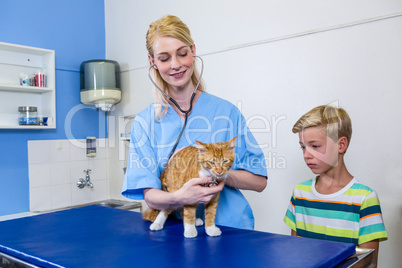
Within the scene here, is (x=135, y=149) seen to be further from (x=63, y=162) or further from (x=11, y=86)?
(x=63, y=162)

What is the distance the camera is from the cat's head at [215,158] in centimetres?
97

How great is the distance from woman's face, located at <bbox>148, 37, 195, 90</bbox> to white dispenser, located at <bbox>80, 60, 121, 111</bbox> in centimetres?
197

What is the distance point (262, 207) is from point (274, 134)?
1.64 feet

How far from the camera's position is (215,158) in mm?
978

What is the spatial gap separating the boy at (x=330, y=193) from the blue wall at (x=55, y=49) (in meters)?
2.22

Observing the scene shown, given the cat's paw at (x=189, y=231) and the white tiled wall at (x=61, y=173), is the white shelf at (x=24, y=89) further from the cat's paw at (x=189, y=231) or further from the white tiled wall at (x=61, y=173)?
the cat's paw at (x=189, y=231)

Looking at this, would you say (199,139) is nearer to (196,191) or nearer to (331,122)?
(196,191)

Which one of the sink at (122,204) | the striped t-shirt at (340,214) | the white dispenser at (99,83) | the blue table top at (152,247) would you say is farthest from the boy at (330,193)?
the white dispenser at (99,83)

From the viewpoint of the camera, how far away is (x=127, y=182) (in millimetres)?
1140

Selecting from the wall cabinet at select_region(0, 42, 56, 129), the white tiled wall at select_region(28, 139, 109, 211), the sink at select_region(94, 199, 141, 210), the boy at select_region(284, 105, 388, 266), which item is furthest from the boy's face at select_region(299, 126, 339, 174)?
the white tiled wall at select_region(28, 139, 109, 211)

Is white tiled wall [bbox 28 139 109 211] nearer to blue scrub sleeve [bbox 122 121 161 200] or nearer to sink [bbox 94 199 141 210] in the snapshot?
sink [bbox 94 199 141 210]

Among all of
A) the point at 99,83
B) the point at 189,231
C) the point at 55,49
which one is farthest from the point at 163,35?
the point at 55,49

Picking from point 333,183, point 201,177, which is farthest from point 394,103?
point 201,177

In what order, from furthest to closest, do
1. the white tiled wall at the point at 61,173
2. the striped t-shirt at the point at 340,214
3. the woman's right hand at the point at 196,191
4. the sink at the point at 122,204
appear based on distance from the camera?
the sink at the point at 122,204 → the white tiled wall at the point at 61,173 → the striped t-shirt at the point at 340,214 → the woman's right hand at the point at 196,191
